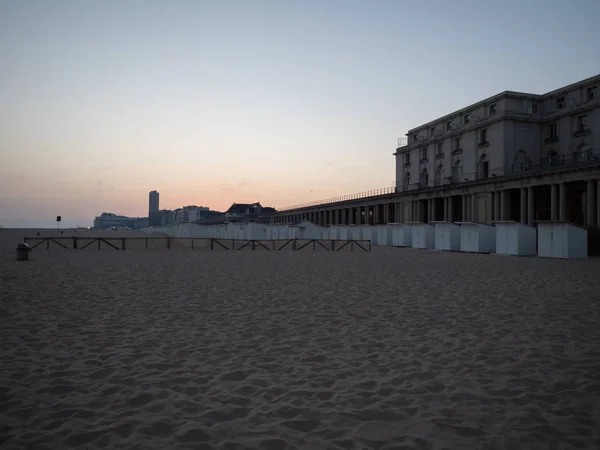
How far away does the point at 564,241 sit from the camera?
27859 millimetres

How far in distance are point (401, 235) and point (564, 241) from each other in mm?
18794

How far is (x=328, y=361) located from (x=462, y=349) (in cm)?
230

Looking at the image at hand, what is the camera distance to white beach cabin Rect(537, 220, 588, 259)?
1089 inches

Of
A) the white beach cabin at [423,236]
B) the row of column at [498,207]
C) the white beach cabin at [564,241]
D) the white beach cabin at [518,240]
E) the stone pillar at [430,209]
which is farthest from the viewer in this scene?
the stone pillar at [430,209]

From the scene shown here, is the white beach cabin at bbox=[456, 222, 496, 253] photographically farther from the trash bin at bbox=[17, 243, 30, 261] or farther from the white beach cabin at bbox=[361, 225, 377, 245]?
the trash bin at bbox=[17, 243, 30, 261]

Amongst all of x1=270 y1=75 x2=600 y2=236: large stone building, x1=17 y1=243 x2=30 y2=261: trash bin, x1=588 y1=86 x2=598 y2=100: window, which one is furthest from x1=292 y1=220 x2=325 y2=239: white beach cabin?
x1=588 y1=86 x2=598 y2=100: window

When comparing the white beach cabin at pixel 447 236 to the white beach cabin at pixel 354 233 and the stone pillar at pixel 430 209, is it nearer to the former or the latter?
the white beach cabin at pixel 354 233

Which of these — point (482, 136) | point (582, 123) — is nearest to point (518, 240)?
point (582, 123)

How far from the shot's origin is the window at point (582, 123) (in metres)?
52.9

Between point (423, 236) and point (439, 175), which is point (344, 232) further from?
point (439, 175)

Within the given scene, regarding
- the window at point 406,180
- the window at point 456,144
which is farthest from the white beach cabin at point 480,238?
the window at point 406,180

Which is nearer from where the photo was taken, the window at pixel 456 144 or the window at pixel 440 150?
the window at pixel 456 144

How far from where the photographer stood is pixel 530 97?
5962 centimetres

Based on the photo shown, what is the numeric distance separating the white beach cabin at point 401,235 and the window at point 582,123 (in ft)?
91.6
